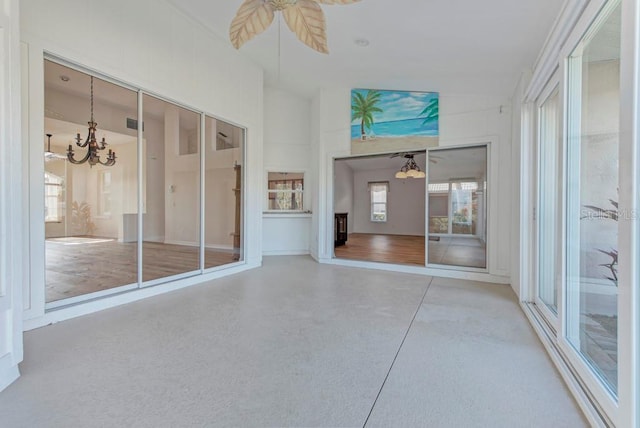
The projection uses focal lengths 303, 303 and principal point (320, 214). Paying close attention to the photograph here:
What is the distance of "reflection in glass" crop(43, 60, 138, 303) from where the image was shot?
293 centimetres

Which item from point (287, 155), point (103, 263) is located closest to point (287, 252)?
point (287, 155)

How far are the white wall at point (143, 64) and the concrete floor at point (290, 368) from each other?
1014 mm

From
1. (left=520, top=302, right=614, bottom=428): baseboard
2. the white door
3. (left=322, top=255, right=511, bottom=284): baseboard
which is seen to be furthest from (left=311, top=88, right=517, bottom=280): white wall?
the white door

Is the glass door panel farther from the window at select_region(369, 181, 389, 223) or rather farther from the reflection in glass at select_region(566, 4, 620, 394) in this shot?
the window at select_region(369, 181, 389, 223)

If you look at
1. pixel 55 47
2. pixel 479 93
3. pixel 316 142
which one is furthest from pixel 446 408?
pixel 316 142

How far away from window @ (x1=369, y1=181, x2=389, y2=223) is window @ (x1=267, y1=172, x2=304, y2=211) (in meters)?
5.96

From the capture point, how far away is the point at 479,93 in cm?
452

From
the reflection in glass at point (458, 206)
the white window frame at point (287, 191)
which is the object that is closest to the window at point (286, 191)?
the white window frame at point (287, 191)

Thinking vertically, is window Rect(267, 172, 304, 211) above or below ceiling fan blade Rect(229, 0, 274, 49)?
below

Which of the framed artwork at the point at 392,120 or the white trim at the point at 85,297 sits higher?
Answer: the framed artwork at the point at 392,120

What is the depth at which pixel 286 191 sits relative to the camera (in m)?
6.97

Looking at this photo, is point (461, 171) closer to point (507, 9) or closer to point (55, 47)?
point (507, 9)

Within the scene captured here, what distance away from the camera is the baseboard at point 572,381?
149 cm

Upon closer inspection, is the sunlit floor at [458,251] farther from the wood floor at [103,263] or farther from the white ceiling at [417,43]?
the wood floor at [103,263]
